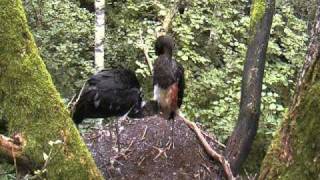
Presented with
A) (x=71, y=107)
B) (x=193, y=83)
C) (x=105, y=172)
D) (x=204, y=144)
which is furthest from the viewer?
(x=193, y=83)

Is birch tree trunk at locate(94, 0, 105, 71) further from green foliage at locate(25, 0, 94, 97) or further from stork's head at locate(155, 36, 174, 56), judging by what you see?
stork's head at locate(155, 36, 174, 56)

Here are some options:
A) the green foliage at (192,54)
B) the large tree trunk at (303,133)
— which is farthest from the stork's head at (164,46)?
the large tree trunk at (303,133)

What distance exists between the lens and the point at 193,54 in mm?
7098

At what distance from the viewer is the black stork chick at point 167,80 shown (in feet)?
16.8

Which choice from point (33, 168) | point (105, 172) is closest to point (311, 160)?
point (33, 168)

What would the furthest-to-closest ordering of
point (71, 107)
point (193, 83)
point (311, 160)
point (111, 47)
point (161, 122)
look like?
point (111, 47) → point (193, 83) → point (161, 122) → point (71, 107) → point (311, 160)

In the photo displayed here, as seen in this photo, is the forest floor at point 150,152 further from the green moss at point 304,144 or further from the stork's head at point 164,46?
the green moss at point 304,144

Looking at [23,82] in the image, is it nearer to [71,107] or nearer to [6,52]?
[6,52]

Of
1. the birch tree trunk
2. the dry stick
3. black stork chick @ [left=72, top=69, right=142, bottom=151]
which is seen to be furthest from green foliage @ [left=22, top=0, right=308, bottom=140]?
black stork chick @ [left=72, top=69, right=142, bottom=151]

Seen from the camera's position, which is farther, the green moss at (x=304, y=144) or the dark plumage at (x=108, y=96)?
the dark plumage at (x=108, y=96)

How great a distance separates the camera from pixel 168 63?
5215 mm

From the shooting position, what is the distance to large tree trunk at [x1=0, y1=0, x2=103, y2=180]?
2.49 meters

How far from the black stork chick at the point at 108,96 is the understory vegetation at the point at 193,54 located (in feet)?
4.31

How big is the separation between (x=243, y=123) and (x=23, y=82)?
151 inches
